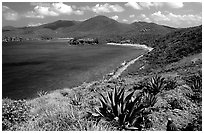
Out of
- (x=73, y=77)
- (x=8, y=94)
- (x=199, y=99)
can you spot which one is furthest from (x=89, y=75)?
(x=199, y=99)

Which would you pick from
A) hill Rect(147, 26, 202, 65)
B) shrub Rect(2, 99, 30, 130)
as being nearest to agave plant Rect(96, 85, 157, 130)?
shrub Rect(2, 99, 30, 130)

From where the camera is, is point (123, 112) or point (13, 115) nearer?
point (123, 112)

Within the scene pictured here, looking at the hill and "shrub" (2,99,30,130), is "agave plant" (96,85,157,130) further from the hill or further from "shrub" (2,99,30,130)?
the hill

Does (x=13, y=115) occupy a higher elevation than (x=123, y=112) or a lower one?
lower

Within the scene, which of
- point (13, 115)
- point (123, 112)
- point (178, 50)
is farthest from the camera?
point (178, 50)

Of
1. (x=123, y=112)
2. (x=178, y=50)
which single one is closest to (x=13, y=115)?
(x=123, y=112)

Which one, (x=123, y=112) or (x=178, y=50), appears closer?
(x=123, y=112)

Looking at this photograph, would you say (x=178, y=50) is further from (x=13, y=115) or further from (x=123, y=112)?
(x=13, y=115)

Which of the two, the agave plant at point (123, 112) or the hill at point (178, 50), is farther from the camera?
the hill at point (178, 50)

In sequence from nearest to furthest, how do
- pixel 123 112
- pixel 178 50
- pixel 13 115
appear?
1. pixel 123 112
2. pixel 13 115
3. pixel 178 50

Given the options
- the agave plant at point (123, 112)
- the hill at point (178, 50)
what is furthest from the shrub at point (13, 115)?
the hill at point (178, 50)

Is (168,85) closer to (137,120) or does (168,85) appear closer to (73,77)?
(137,120)

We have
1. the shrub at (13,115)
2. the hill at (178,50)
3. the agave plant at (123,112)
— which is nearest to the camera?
the agave plant at (123,112)

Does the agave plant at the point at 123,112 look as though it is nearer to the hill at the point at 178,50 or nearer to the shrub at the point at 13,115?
the shrub at the point at 13,115
